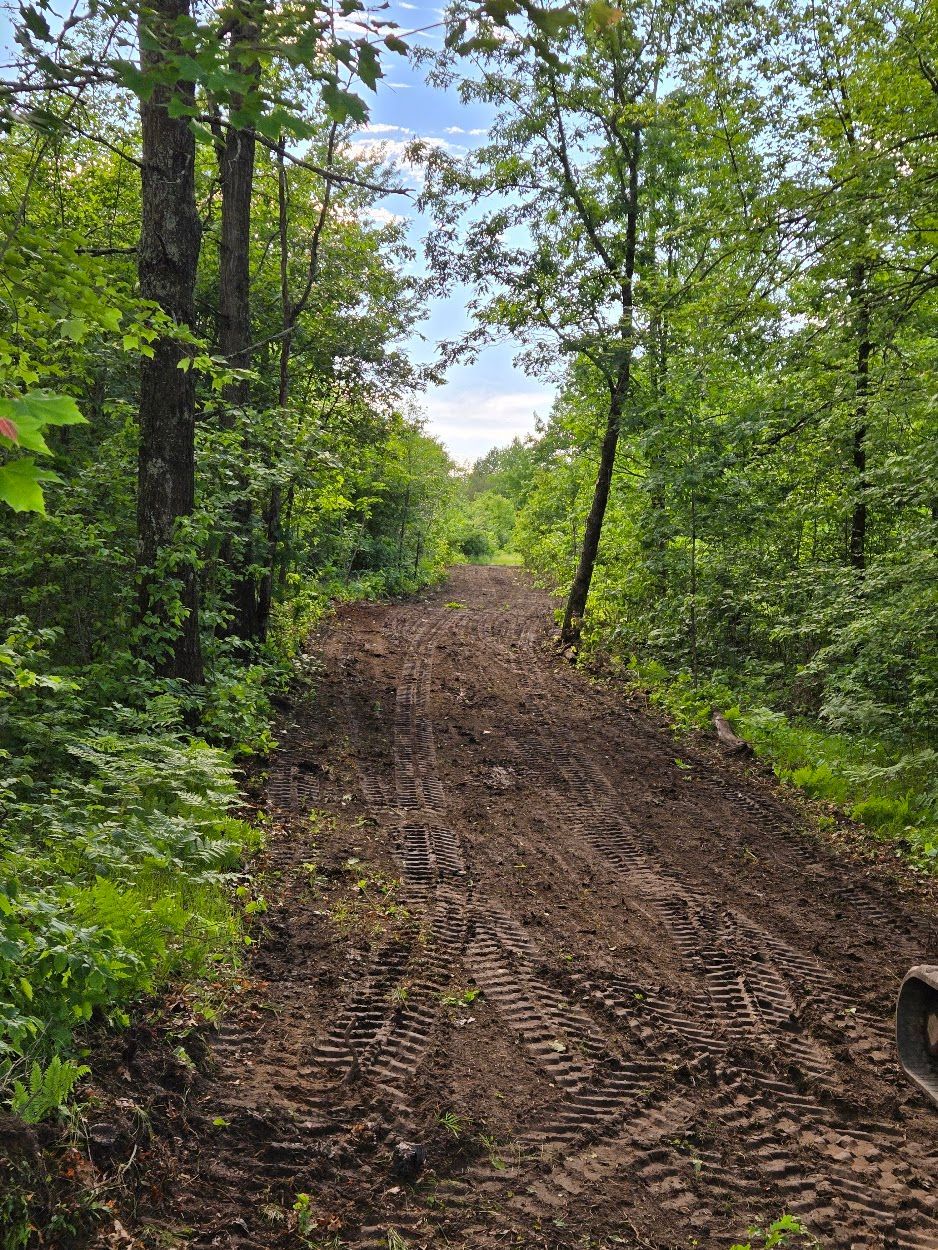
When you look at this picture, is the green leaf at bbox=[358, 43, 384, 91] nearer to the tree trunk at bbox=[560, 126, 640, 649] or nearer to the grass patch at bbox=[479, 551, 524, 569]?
the tree trunk at bbox=[560, 126, 640, 649]

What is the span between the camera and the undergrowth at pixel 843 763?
7.29 m

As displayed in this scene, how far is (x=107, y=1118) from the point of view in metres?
2.64

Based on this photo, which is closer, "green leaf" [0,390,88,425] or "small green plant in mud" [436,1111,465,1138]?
"green leaf" [0,390,88,425]

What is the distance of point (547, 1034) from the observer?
153 inches

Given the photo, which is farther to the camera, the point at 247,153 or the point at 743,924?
the point at 247,153

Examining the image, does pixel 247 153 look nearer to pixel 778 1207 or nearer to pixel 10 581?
pixel 10 581

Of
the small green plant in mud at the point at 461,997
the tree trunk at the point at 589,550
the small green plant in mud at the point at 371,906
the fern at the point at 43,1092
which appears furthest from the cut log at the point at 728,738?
the fern at the point at 43,1092

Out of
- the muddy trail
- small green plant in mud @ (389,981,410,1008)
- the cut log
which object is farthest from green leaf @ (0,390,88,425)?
the cut log

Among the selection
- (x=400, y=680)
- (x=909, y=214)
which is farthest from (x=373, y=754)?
(x=909, y=214)

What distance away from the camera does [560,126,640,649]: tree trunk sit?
13.0 metres

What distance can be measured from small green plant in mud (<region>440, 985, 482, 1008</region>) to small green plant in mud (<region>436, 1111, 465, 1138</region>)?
82 cm

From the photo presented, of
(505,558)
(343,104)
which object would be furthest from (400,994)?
(505,558)

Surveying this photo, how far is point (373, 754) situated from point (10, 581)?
3844mm

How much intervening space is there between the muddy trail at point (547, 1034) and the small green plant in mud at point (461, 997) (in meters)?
0.02
